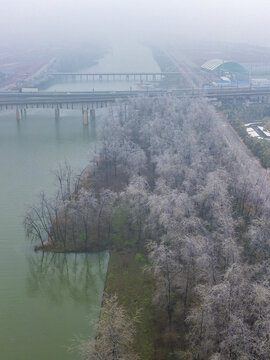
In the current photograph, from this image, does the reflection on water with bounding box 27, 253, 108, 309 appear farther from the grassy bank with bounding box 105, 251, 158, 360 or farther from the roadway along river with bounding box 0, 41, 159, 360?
the grassy bank with bounding box 105, 251, 158, 360

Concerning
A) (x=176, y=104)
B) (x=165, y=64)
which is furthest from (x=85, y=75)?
(x=176, y=104)

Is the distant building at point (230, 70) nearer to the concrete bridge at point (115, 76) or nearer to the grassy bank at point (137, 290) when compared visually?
the concrete bridge at point (115, 76)

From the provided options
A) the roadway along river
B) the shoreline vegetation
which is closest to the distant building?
the shoreline vegetation

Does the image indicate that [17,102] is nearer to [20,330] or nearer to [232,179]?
[232,179]

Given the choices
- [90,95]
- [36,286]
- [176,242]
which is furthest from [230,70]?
[36,286]

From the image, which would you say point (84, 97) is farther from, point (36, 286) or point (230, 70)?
point (230, 70)

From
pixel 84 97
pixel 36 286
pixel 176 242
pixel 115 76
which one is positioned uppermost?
pixel 115 76
